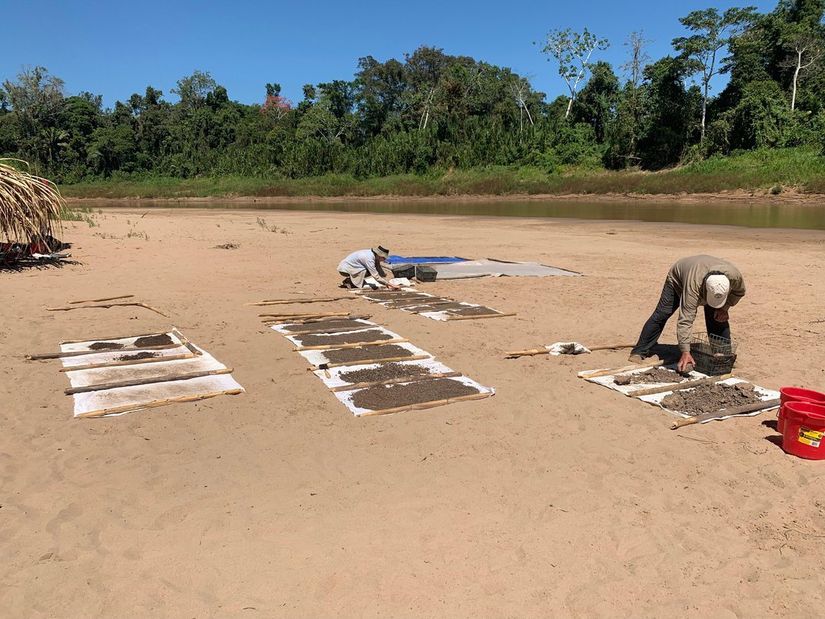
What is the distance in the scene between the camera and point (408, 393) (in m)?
4.93

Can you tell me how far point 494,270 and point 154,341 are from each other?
645 cm

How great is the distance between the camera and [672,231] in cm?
1909

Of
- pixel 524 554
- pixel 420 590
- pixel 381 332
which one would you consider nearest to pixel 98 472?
pixel 420 590

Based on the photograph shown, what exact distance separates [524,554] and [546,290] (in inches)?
272

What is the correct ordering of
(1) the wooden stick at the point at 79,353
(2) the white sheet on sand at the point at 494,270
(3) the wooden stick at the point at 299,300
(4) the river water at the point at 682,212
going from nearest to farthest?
A: (1) the wooden stick at the point at 79,353 → (3) the wooden stick at the point at 299,300 → (2) the white sheet on sand at the point at 494,270 → (4) the river water at the point at 682,212

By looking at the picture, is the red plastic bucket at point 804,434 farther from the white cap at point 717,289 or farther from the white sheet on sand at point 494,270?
the white sheet on sand at point 494,270

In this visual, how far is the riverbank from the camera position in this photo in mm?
31062

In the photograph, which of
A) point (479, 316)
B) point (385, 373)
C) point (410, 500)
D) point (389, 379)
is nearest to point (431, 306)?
point (479, 316)

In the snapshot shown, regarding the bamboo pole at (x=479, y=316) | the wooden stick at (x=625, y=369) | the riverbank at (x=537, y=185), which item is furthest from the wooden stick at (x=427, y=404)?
the riverbank at (x=537, y=185)

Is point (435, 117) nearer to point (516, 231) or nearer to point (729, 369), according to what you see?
point (516, 231)

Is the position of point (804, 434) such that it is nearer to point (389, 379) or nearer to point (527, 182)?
point (389, 379)

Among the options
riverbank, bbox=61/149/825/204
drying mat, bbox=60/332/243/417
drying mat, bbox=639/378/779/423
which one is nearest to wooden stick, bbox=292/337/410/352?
drying mat, bbox=60/332/243/417

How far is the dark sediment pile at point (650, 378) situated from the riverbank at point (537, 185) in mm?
27873

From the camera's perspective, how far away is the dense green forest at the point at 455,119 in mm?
36594
